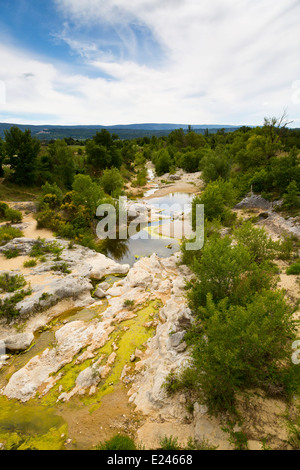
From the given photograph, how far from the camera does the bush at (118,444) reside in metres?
5.73

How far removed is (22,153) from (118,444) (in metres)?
36.1

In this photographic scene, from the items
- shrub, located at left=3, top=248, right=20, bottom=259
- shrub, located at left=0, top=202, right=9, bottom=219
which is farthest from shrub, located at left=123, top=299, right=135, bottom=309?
shrub, located at left=0, top=202, right=9, bottom=219

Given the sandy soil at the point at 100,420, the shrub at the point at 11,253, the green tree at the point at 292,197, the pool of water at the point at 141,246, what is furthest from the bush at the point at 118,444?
the green tree at the point at 292,197

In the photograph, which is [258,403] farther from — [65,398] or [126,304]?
[126,304]

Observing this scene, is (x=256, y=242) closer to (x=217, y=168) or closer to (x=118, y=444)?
(x=118, y=444)

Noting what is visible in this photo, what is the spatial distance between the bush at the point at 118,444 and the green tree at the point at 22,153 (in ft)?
115

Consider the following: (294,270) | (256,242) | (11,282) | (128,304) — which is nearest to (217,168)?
(256,242)

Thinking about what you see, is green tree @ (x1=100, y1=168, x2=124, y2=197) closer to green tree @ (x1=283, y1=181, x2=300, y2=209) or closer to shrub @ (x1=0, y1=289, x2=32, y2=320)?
green tree @ (x1=283, y1=181, x2=300, y2=209)

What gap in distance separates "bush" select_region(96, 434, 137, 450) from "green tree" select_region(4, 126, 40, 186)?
3513 cm

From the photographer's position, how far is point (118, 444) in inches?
227

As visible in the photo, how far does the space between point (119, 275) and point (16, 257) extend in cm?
828

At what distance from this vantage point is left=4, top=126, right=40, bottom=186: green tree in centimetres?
3080

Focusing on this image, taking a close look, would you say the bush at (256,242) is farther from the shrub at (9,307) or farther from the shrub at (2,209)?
the shrub at (2,209)

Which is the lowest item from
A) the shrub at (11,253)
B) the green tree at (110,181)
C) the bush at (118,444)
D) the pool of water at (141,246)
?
the bush at (118,444)
